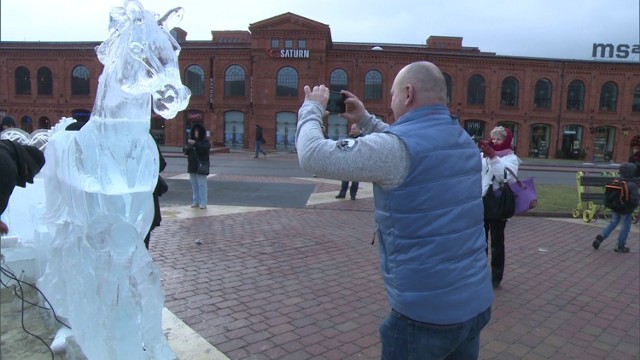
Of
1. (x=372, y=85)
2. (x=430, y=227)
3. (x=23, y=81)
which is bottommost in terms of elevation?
(x=430, y=227)

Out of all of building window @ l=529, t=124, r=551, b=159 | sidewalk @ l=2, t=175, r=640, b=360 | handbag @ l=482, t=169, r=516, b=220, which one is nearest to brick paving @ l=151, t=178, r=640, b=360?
sidewalk @ l=2, t=175, r=640, b=360

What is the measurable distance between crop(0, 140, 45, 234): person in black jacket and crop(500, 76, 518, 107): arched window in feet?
141

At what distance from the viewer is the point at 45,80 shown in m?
41.8

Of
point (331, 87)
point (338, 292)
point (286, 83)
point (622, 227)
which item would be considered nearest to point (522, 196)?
point (338, 292)

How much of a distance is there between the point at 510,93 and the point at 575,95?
18.8 ft

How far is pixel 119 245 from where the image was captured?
113 inches

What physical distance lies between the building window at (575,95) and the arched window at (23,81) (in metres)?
47.2

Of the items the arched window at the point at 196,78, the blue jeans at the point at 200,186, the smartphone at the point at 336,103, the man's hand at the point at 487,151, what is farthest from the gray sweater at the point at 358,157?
the arched window at the point at 196,78

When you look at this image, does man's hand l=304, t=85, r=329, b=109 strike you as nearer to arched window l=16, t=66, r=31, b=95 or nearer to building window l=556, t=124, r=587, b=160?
building window l=556, t=124, r=587, b=160

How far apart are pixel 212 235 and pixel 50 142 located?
3.89 m

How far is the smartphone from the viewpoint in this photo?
218 centimetres

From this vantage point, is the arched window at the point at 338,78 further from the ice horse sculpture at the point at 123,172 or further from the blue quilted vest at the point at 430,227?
the blue quilted vest at the point at 430,227

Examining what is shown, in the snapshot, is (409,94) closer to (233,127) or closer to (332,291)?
(332,291)

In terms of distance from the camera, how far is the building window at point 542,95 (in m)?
41.5
